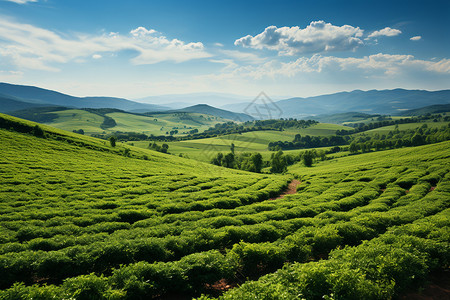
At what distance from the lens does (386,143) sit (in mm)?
147000

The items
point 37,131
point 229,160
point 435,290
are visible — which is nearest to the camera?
point 435,290

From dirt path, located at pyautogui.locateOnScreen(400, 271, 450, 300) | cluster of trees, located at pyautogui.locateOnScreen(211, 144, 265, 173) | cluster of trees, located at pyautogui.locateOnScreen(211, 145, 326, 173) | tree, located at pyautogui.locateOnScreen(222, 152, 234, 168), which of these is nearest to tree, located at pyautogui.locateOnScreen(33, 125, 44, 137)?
cluster of trees, located at pyautogui.locateOnScreen(211, 145, 326, 173)

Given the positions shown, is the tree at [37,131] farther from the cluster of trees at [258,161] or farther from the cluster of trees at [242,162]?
the cluster of trees at [242,162]

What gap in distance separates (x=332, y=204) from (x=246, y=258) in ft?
58.9

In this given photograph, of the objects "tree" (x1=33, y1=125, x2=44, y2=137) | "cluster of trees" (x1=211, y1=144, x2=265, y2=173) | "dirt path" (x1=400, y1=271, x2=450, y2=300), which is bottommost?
"cluster of trees" (x1=211, y1=144, x2=265, y2=173)

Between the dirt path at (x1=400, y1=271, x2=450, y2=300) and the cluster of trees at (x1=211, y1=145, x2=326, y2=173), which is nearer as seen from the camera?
the dirt path at (x1=400, y1=271, x2=450, y2=300)

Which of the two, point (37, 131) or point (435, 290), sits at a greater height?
point (37, 131)

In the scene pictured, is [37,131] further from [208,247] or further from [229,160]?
[208,247]

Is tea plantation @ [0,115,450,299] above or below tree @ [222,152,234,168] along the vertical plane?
above

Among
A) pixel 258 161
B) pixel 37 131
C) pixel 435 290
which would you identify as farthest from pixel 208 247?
pixel 258 161

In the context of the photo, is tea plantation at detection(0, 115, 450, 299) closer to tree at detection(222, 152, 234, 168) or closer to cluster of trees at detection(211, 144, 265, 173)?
cluster of trees at detection(211, 144, 265, 173)

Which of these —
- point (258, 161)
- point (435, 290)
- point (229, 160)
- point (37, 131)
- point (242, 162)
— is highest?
point (37, 131)

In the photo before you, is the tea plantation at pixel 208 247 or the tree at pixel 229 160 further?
the tree at pixel 229 160

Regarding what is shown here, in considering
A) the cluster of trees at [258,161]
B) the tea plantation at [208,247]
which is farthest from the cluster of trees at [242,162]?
the tea plantation at [208,247]
